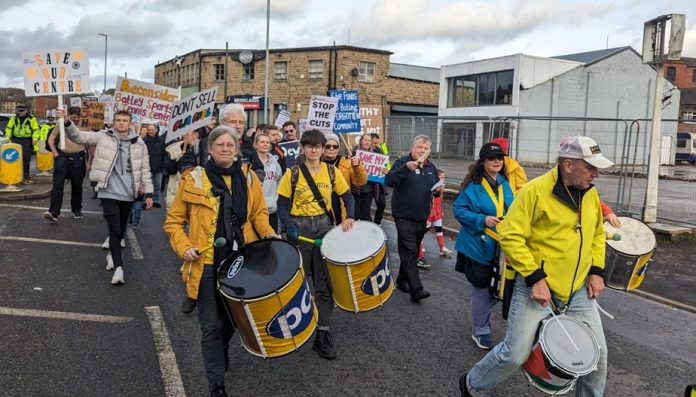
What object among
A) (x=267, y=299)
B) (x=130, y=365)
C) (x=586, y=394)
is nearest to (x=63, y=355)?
(x=130, y=365)

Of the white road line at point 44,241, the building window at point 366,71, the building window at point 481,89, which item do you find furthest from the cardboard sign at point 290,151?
the building window at point 366,71

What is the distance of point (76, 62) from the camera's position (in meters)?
7.98

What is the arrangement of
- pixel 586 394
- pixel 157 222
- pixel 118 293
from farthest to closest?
1. pixel 157 222
2. pixel 118 293
3. pixel 586 394

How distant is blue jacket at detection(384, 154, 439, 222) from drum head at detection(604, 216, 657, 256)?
2024 mm

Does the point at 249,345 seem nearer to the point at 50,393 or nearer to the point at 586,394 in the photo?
the point at 50,393

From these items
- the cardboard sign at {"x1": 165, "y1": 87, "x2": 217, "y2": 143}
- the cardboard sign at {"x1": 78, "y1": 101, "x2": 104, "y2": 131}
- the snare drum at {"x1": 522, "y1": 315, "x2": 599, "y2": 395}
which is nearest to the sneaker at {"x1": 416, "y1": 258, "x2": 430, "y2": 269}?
the cardboard sign at {"x1": 165, "y1": 87, "x2": 217, "y2": 143}

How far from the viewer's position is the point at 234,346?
4746 millimetres

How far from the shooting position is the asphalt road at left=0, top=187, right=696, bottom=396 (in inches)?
156

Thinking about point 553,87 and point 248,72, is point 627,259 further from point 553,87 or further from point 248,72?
point 248,72

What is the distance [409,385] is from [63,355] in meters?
2.65

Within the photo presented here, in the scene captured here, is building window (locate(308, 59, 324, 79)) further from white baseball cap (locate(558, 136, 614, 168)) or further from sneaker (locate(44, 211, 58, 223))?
white baseball cap (locate(558, 136, 614, 168))

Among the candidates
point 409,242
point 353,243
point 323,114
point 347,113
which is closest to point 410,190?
point 409,242

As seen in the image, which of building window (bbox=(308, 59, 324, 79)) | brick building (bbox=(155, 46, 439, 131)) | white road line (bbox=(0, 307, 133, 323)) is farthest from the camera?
building window (bbox=(308, 59, 324, 79))

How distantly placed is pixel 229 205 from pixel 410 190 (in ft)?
9.30
